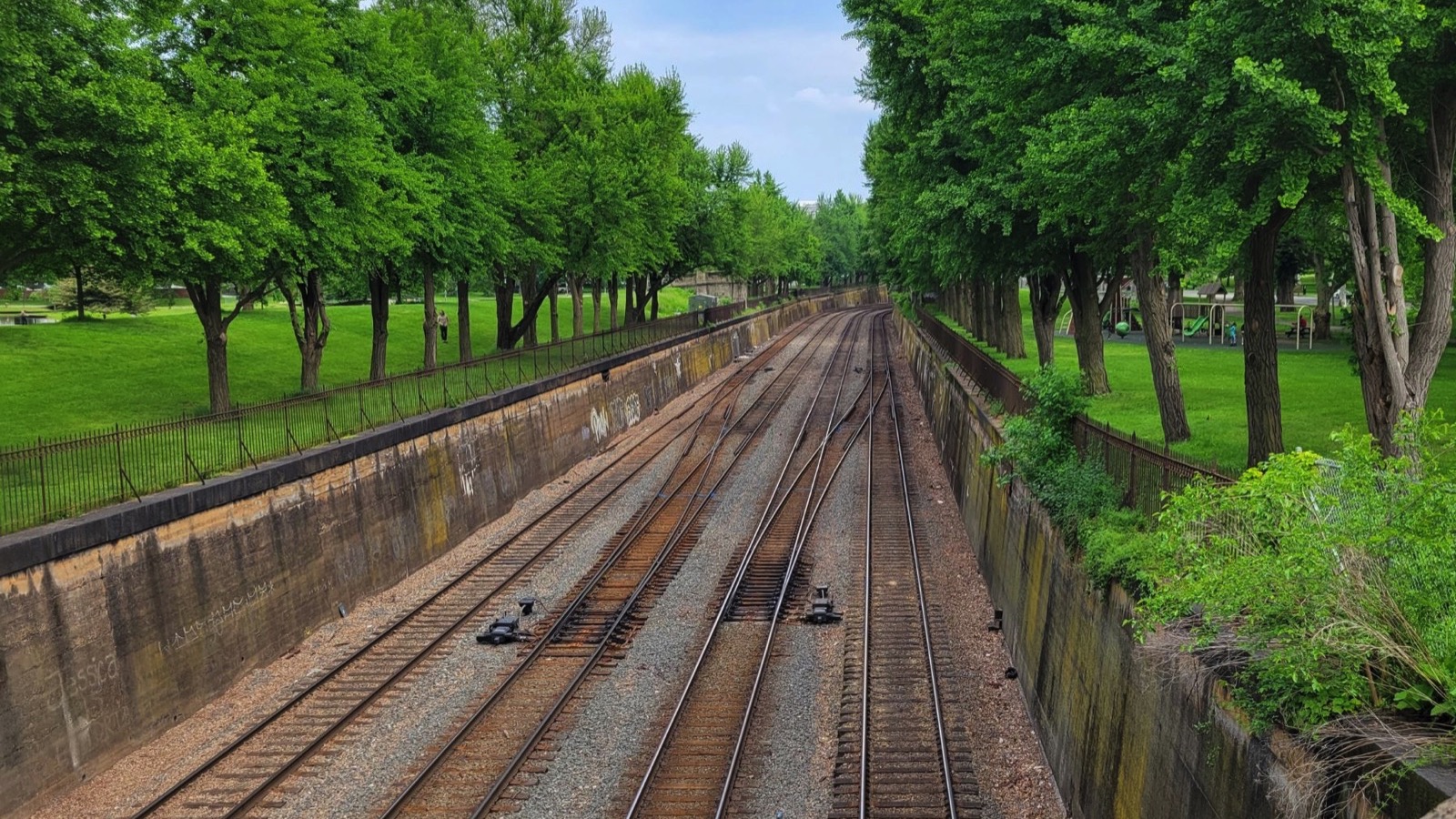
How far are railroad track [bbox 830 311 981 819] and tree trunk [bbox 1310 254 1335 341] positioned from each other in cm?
2732

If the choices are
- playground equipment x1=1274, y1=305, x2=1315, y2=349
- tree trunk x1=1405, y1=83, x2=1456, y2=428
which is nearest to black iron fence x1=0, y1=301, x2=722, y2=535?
tree trunk x1=1405, y1=83, x2=1456, y2=428

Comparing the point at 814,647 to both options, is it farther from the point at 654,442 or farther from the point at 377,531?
the point at 654,442

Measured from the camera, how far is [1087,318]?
25.3 m

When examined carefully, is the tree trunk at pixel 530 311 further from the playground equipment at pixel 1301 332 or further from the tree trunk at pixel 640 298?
the playground equipment at pixel 1301 332

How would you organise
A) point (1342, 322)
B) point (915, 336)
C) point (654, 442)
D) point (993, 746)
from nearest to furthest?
point (993, 746), point (654, 442), point (1342, 322), point (915, 336)

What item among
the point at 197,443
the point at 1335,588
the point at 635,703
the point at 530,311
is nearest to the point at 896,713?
the point at 635,703

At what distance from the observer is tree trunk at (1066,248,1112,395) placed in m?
25.0

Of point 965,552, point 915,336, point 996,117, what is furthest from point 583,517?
point 915,336

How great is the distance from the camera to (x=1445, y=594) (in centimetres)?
590

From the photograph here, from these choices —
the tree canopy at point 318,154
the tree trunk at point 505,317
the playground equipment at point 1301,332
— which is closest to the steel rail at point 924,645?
the tree canopy at point 318,154

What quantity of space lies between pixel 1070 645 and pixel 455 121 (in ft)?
84.9

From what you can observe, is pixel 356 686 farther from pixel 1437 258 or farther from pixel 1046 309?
pixel 1046 309

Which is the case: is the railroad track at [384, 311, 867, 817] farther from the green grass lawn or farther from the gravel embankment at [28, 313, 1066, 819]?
the green grass lawn

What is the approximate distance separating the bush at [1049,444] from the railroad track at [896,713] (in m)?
3.20
